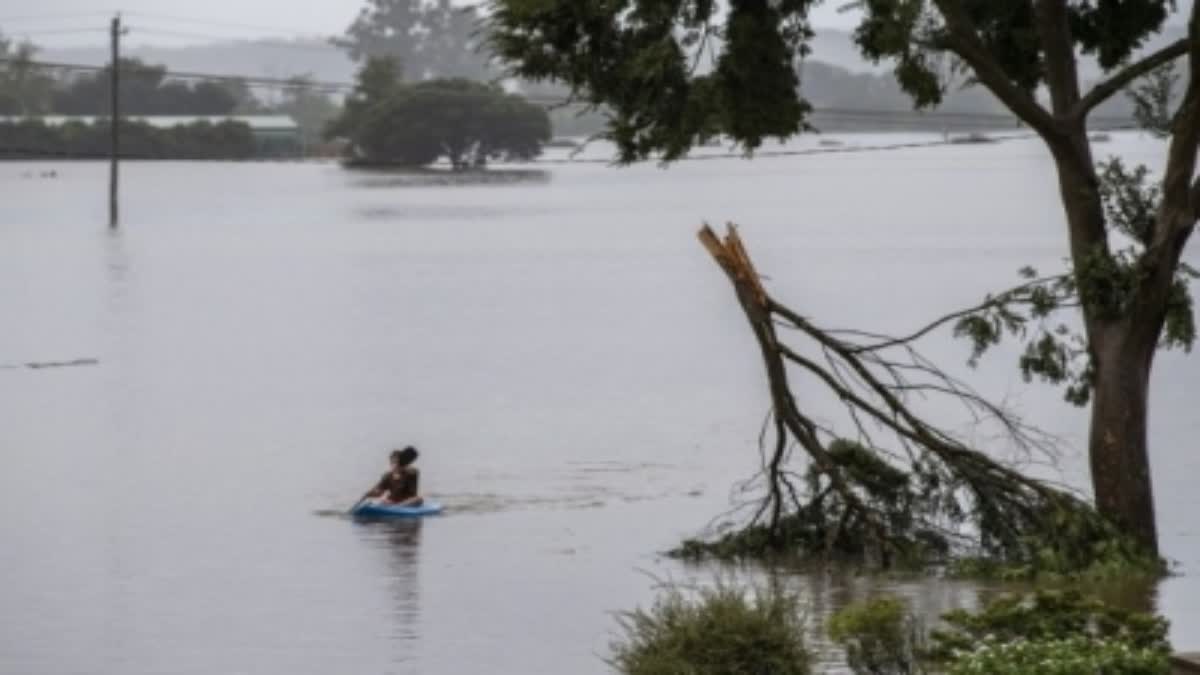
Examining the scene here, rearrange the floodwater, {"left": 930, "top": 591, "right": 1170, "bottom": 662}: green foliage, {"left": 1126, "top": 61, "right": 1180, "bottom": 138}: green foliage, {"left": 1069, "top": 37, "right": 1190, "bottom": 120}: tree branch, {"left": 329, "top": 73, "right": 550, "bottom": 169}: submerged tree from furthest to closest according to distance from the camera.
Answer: {"left": 329, "top": 73, "right": 550, "bottom": 169}: submerged tree
the floodwater
{"left": 1126, "top": 61, "right": 1180, "bottom": 138}: green foliage
{"left": 1069, "top": 37, "right": 1190, "bottom": 120}: tree branch
{"left": 930, "top": 591, "right": 1170, "bottom": 662}: green foliage

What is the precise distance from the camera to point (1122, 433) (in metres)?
27.1

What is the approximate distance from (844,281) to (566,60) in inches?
3576

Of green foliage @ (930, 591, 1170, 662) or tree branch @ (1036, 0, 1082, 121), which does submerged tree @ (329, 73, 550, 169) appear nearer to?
tree branch @ (1036, 0, 1082, 121)

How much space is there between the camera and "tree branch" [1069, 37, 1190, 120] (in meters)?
25.8

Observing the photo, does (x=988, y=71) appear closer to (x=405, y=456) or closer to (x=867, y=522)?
(x=867, y=522)

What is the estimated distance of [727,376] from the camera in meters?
73.5

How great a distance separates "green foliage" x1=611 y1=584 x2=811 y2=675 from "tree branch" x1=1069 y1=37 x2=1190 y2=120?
10.8 metres

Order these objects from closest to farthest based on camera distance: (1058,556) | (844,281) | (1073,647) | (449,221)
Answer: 1. (1073,647)
2. (1058,556)
3. (844,281)
4. (449,221)

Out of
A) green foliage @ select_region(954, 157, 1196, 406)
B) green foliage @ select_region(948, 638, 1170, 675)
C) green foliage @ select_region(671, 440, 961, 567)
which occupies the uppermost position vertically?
green foliage @ select_region(954, 157, 1196, 406)

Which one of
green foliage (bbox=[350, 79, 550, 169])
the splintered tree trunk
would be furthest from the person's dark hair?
green foliage (bbox=[350, 79, 550, 169])

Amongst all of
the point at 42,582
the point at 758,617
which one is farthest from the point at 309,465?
the point at 758,617

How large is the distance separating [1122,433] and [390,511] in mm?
13438

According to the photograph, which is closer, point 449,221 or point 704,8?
point 704,8

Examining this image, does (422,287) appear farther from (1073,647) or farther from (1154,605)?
(1073,647)
